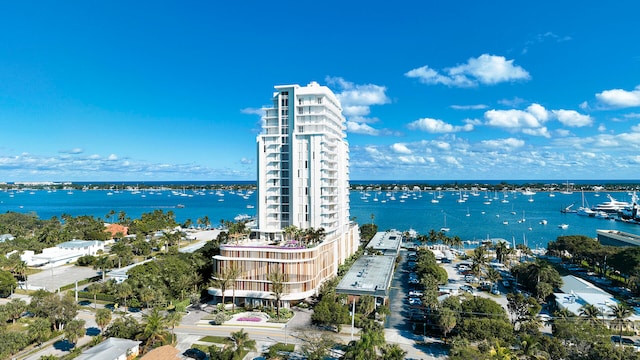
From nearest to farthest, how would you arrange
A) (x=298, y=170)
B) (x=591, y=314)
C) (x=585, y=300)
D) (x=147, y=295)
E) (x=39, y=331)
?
(x=39, y=331) < (x=591, y=314) < (x=147, y=295) < (x=585, y=300) < (x=298, y=170)

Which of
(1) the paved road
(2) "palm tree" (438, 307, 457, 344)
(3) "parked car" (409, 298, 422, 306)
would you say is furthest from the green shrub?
(1) the paved road

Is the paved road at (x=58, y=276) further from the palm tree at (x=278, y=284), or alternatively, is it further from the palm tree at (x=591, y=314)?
the palm tree at (x=591, y=314)

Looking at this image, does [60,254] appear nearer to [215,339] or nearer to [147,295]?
[147,295]

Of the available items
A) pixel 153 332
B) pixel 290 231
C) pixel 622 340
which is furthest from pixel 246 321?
pixel 622 340

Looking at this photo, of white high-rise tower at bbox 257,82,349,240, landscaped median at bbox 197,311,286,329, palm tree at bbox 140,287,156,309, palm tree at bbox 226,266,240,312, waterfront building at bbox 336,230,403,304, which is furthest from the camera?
white high-rise tower at bbox 257,82,349,240

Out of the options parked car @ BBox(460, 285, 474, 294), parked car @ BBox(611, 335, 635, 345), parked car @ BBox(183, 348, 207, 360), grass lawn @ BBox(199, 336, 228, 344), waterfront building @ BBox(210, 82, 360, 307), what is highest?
waterfront building @ BBox(210, 82, 360, 307)

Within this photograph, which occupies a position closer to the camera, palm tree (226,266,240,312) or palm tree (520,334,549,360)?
palm tree (520,334,549,360)

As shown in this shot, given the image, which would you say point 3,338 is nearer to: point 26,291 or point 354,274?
point 26,291

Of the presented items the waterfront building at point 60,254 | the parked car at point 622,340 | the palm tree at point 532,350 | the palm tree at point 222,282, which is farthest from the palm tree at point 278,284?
the waterfront building at point 60,254

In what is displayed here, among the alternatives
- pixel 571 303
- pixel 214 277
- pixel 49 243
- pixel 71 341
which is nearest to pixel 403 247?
pixel 571 303

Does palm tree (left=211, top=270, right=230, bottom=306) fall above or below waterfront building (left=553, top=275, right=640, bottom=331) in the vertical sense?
above

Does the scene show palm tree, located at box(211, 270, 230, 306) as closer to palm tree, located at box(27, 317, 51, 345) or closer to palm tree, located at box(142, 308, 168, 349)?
palm tree, located at box(142, 308, 168, 349)
